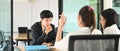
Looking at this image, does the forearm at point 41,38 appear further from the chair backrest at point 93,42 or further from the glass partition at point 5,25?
the glass partition at point 5,25

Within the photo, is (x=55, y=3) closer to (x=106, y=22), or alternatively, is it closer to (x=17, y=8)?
(x=17, y=8)

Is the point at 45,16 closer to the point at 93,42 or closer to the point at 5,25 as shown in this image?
the point at 93,42

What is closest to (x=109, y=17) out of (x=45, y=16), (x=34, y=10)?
(x=45, y=16)

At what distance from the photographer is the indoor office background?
5814 mm

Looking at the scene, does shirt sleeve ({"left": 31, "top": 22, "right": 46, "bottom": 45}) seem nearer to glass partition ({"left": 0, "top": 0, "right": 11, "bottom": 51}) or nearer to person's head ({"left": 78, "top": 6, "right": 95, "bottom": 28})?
person's head ({"left": 78, "top": 6, "right": 95, "bottom": 28})

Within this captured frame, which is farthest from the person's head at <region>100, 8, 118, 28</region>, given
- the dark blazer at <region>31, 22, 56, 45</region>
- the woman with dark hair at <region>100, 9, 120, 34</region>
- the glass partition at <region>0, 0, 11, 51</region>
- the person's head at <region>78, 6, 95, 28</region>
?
the glass partition at <region>0, 0, 11, 51</region>

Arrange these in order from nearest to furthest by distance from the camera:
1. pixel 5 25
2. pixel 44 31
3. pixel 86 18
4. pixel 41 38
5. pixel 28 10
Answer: pixel 86 18 < pixel 41 38 < pixel 44 31 < pixel 5 25 < pixel 28 10

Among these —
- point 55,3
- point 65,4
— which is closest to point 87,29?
point 65,4

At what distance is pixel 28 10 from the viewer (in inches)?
269

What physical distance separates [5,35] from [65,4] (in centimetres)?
170

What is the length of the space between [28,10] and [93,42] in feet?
16.5

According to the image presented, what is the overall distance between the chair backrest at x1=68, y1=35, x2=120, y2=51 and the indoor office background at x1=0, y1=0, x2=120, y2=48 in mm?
3452

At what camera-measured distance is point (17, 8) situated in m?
6.78

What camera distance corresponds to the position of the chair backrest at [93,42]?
1906 millimetres
